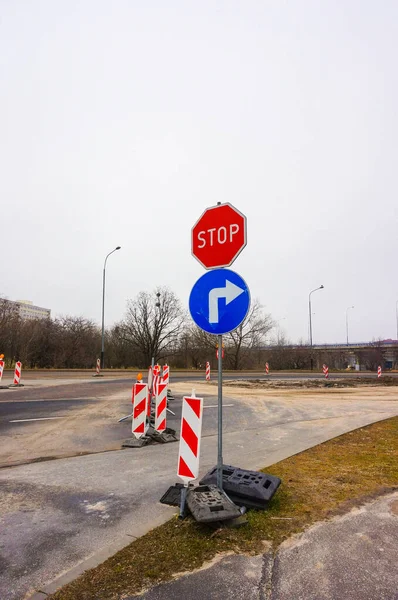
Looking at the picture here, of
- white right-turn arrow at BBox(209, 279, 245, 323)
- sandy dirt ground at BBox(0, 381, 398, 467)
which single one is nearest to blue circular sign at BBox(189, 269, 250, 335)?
white right-turn arrow at BBox(209, 279, 245, 323)

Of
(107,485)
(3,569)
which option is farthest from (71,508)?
(3,569)

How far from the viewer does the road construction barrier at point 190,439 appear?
179 inches

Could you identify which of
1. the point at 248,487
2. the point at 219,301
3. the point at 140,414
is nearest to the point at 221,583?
the point at 248,487

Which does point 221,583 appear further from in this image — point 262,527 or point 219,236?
point 219,236

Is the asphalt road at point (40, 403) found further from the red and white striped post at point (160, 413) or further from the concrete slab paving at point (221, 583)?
the concrete slab paving at point (221, 583)

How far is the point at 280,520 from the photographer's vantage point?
3988 millimetres

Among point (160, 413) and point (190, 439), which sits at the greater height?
point (190, 439)

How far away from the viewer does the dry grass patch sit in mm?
2947

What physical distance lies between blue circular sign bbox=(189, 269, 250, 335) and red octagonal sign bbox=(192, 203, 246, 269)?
200mm

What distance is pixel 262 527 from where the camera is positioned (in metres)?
3.80

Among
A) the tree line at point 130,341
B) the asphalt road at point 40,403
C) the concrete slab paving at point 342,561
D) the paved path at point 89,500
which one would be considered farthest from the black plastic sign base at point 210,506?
the tree line at point 130,341

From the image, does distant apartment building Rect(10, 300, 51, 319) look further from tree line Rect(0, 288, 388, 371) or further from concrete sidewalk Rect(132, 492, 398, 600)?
concrete sidewalk Rect(132, 492, 398, 600)

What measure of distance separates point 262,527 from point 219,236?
3.00m

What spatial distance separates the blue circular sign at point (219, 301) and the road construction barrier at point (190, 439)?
0.85 m
